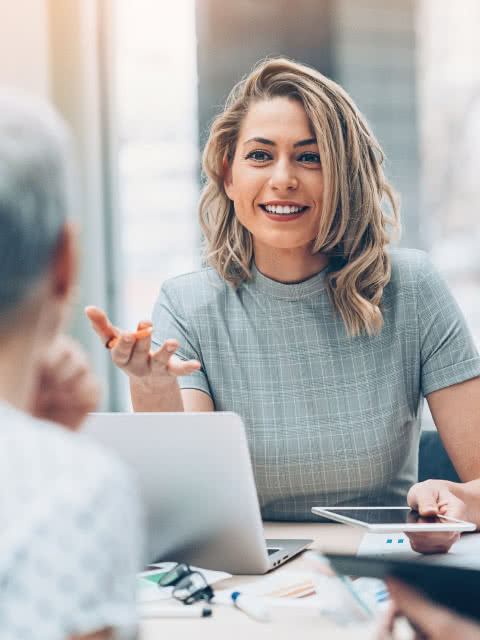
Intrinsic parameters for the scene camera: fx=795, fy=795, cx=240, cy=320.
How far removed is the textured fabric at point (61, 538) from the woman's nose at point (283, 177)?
124 centimetres

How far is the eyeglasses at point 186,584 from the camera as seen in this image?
1072 mm

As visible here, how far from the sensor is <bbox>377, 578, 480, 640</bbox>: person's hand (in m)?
0.72

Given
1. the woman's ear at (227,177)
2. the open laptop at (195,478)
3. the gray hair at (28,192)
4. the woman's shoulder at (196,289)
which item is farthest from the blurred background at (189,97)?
the gray hair at (28,192)

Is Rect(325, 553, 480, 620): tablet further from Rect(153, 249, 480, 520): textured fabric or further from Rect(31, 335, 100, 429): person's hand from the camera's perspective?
Rect(153, 249, 480, 520): textured fabric

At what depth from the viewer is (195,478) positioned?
1.09 m

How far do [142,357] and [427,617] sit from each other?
0.78m

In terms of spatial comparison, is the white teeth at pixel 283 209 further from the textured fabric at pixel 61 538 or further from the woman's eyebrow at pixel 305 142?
the textured fabric at pixel 61 538

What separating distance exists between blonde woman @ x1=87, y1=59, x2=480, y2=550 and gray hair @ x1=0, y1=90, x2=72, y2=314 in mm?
1082

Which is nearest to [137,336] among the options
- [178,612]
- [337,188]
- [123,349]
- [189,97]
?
[123,349]

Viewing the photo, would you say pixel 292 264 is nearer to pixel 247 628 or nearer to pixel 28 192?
pixel 247 628

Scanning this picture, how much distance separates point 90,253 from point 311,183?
2035mm

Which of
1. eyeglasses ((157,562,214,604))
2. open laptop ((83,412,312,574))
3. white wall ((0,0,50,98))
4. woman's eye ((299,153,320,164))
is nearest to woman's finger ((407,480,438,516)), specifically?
open laptop ((83,412,312,574))

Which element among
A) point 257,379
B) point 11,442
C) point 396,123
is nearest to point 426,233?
point 396,123

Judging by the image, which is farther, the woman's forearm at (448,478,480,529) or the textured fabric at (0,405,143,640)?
the woman's forearm at (448,478,480,529)
